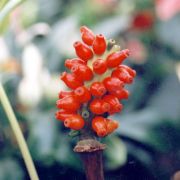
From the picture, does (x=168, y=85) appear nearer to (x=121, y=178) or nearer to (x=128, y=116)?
(x=128, y=116)

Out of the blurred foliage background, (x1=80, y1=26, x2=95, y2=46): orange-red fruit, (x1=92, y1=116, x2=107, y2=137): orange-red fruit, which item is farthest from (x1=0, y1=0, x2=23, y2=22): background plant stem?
the blurred foliage background

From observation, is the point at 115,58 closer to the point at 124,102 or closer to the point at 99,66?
the point at 99,66

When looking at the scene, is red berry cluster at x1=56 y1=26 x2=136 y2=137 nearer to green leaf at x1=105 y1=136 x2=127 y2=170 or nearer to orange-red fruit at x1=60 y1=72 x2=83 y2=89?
orange-red fruit at x1=60 y1=72 x2=83 y2=89

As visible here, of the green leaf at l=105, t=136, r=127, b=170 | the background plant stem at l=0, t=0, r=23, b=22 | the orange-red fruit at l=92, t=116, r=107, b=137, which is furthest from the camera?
the green leaf at l=105, t=136, r=127, b=170

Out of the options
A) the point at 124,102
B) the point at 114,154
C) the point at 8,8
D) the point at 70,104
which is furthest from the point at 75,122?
the point at 124,102

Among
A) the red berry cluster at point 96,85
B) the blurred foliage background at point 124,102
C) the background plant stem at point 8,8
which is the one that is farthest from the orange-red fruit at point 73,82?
the blurred foliage background at point 124,102

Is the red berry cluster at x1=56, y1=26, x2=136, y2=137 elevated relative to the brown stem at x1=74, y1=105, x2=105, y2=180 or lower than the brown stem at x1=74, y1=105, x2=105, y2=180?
elevated

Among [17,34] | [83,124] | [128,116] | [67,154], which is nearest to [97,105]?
[83,124]
